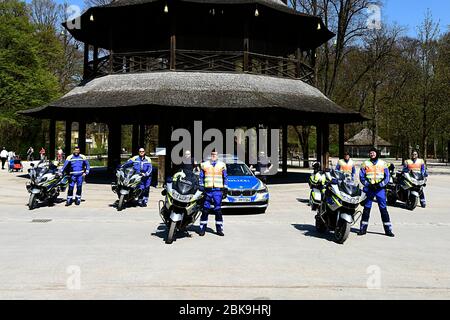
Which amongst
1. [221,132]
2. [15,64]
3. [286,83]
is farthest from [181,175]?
[15,64]

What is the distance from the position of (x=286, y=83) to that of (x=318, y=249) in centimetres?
1608

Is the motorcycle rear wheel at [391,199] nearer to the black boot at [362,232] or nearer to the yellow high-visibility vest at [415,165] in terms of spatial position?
the yellow high-visibility vest at [415,165]

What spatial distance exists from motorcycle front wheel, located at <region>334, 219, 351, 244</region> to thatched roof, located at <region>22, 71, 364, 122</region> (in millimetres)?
10320

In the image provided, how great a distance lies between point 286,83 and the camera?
76.2ft

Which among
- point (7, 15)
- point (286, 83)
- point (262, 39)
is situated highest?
point (7, 15)

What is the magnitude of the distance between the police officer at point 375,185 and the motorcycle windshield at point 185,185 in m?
3.95

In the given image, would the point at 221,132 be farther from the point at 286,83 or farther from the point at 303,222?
the point at 303,222

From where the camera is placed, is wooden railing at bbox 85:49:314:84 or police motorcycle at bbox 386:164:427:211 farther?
wooden railing at bbox 85:49:314:84

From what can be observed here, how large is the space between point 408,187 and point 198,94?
997cm

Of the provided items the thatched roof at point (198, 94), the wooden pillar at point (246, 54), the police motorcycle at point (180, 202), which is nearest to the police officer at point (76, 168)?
the thatched roof at point (198, 94)

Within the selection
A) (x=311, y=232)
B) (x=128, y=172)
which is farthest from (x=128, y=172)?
(x=311, y=232)

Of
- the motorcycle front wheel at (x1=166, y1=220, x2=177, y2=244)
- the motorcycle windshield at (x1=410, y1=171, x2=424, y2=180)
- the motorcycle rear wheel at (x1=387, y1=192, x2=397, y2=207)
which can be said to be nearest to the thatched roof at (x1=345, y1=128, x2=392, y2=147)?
the motorcycle rear wheel at (x1=387, y1=192, x2=397, y2=207)

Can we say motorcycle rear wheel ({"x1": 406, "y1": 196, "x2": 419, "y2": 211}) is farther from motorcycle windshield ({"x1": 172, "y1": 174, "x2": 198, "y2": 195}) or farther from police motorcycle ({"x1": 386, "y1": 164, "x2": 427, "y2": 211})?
motorcycle windshield ({"x1": 172, "y1": 174, "x2": 198, "y2": 195})

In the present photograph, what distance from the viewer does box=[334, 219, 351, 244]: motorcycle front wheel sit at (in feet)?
28.6
